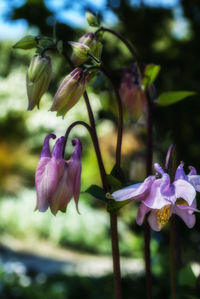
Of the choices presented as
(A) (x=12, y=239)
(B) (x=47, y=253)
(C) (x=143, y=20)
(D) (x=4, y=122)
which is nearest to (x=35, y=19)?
(C) (x=143, y=20)

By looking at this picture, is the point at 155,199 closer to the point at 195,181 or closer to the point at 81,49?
the point at 195,181

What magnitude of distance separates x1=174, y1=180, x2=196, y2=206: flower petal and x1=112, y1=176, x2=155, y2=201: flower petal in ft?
0.15

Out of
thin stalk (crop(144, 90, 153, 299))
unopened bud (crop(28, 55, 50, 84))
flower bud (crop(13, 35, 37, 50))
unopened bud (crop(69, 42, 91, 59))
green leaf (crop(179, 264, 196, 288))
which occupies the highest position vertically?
flower bud (crop(13, 35, 37, 50))

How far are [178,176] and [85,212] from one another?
4.24 meters

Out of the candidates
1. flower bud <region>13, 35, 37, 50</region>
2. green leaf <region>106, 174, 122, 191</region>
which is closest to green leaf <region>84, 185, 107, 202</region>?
green leaf <region>106, 174, 122, 191</region>

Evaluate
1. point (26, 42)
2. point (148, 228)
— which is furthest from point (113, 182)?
point (26, 42)

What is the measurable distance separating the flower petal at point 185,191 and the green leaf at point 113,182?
11 cm

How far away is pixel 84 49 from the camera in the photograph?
759 millimetres

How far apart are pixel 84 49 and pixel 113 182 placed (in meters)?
0.23

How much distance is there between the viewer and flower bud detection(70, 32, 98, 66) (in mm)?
759

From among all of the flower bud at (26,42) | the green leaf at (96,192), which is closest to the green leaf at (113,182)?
the green leaf at (96,192)

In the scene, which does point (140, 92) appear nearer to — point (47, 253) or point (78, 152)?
point (78, 152)

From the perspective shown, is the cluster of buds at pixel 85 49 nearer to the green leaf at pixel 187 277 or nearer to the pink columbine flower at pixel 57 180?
the pink columbine flower at pixel 57 180

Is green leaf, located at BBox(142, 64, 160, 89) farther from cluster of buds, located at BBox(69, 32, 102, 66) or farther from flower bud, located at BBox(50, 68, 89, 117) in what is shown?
flower bud, located at BBox(50, 68, 89, 117)
